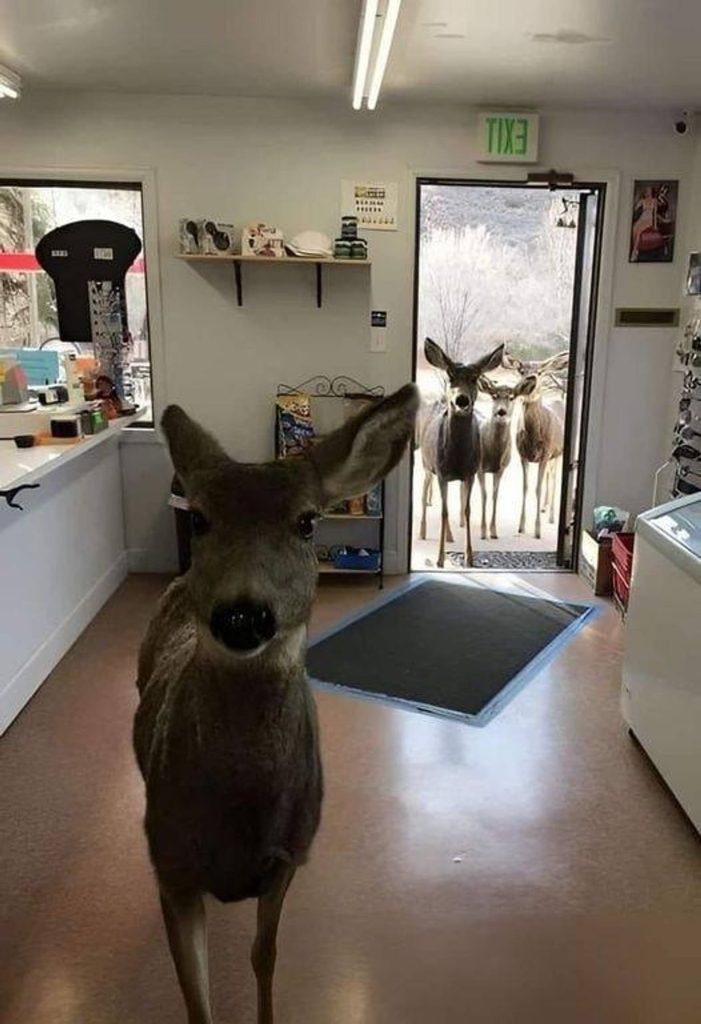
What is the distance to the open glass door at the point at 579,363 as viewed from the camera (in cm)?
469

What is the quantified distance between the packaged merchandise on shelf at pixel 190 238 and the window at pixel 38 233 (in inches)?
13.9

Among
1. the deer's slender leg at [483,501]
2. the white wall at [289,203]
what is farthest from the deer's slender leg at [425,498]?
the white wall at [289,203]

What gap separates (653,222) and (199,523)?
417 centimetres

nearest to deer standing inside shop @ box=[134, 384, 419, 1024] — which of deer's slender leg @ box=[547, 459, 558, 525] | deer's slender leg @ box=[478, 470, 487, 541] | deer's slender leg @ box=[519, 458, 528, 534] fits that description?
deer's slender leg @ box=[478, 470, 487, 541]

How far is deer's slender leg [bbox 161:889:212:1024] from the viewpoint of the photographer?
1.50 meters

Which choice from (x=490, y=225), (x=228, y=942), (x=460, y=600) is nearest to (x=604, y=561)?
(x=460, y=600)

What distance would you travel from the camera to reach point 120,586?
469 cm

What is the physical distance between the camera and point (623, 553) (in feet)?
14.2

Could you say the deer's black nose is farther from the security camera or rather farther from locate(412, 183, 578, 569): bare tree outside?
the security camera

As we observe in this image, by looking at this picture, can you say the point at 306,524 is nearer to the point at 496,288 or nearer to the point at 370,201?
the point at 370,201

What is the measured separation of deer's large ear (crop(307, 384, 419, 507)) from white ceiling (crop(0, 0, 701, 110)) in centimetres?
219

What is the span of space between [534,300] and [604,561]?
2.26m

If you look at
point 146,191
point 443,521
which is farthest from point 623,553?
point 146,191

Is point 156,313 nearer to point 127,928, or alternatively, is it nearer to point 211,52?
point 211,52
